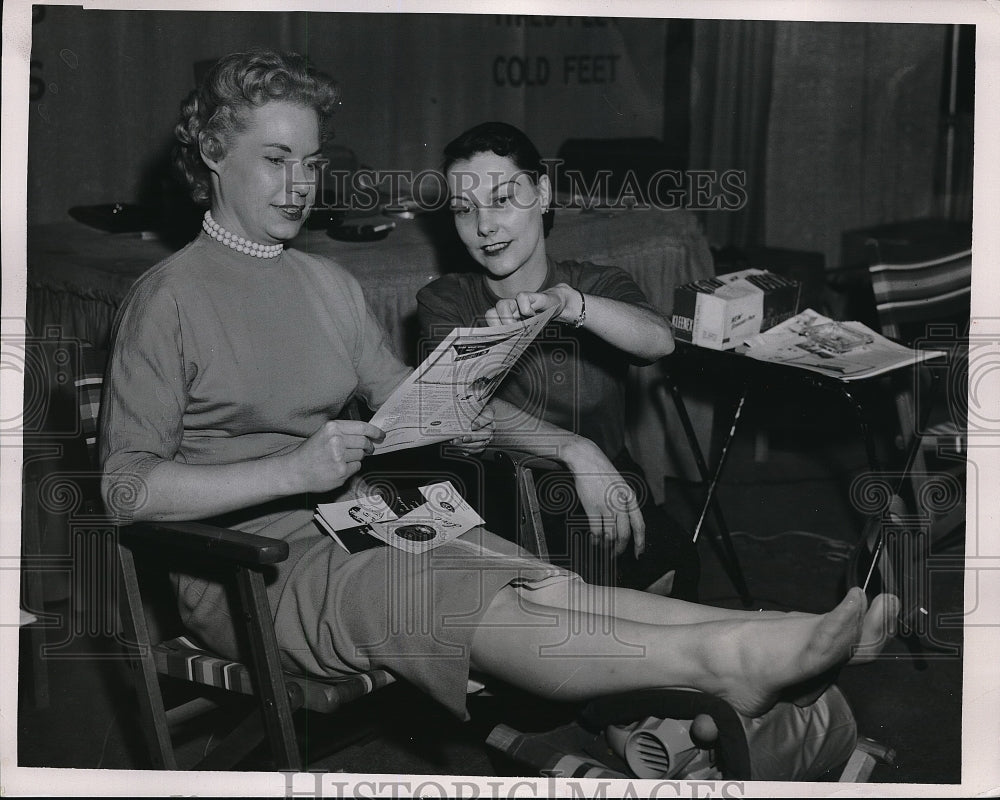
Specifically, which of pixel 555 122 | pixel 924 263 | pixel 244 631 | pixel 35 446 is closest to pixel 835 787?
pixel 244 631

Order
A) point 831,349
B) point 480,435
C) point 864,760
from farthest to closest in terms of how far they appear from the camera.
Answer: point 831,349
point 480,435
point 864,760

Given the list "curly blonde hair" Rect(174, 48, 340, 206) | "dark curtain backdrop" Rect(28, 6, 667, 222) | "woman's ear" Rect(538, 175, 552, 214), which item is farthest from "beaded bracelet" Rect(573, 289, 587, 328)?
"dark curtain backdrop" Rect(28, 6, 667, 222)

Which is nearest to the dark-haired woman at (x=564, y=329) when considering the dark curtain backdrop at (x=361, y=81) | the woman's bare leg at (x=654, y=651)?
the woman's bare leg at (x=654, y=651)

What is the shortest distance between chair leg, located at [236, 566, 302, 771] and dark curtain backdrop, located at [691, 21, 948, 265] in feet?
14.1

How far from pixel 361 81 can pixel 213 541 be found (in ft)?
11.3

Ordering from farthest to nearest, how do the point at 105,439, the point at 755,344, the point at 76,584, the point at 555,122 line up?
1. the point at 555,122
2. the point at 755,344
3. the point at 76,584
4. the point at 105,439

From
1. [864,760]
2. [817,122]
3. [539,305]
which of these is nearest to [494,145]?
[539,305]

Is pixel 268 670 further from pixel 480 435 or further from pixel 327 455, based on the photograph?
pixel 480 435

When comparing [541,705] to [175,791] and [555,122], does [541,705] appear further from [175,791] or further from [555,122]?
[555,122]

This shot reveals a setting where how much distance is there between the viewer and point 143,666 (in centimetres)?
193

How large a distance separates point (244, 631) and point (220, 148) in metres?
0.91

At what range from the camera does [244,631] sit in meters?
1.94

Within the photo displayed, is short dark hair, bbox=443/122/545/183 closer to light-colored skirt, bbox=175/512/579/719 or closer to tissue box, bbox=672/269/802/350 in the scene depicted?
tissue box, bbox=672/269/802/350

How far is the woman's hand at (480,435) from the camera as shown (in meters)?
2.20
